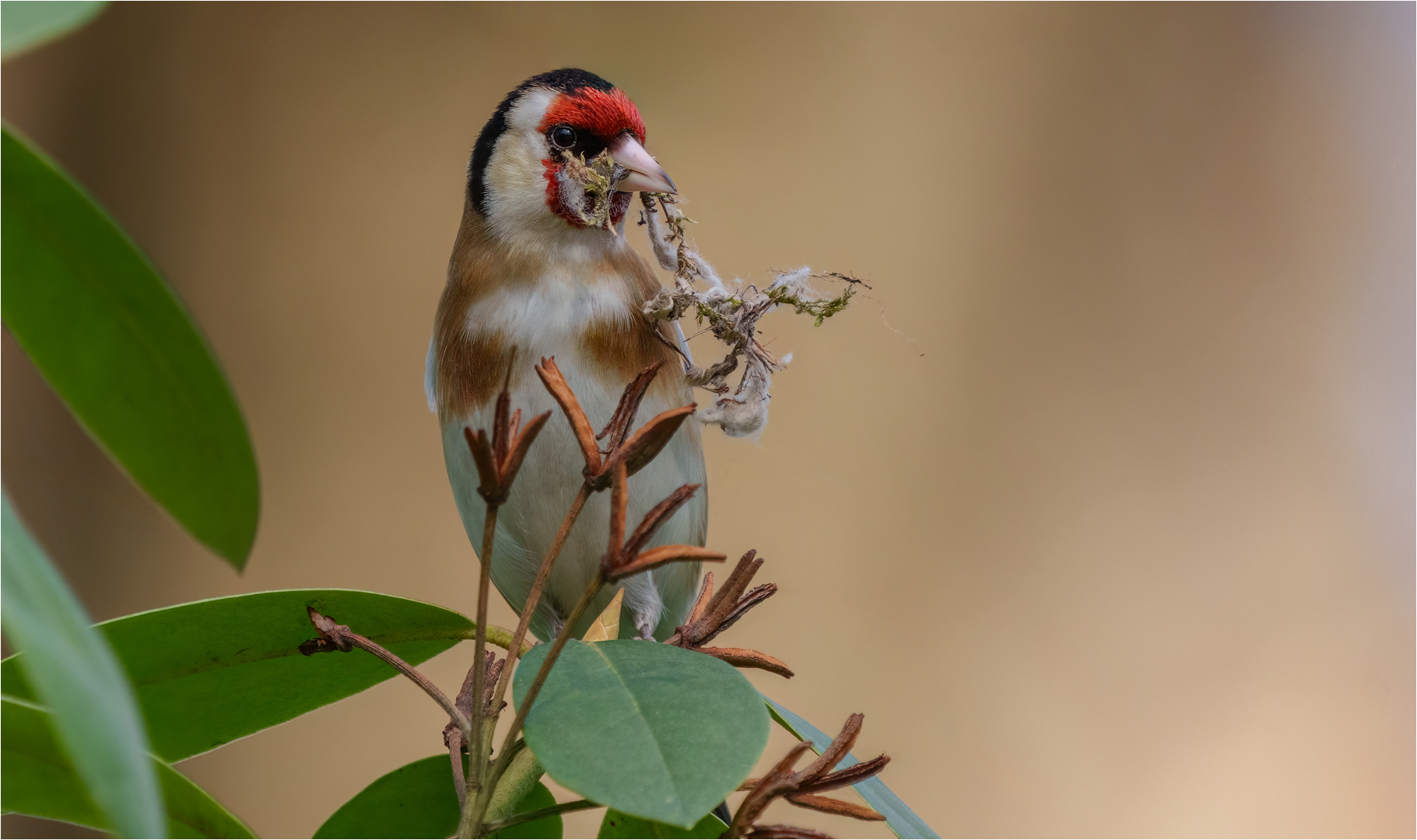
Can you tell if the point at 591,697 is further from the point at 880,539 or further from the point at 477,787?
the point at 880,539

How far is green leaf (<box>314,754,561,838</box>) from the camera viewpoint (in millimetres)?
603

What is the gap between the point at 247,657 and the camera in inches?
21.8

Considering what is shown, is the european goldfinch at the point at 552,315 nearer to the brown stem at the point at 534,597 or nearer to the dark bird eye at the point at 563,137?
the dark bird eye at the point at 563,137

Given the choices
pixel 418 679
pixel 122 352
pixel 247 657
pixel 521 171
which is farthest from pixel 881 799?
pixel 521 171

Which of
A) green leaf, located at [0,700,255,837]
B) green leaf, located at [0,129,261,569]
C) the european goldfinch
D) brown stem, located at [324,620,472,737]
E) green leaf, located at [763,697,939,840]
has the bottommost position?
green leaf, located at [0,700,255,837]

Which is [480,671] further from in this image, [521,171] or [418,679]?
[521,171]

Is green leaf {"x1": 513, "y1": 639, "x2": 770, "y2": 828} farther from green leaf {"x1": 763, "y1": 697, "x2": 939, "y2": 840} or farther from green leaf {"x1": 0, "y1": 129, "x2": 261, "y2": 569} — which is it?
green leaf {"x1": 0, "y1": 129, "x2": 261, "y2": 569}

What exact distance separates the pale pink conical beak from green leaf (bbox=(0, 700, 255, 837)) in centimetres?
46

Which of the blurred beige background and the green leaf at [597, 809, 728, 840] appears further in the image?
the blurred beige background

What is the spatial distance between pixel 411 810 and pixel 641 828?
0.15 meters

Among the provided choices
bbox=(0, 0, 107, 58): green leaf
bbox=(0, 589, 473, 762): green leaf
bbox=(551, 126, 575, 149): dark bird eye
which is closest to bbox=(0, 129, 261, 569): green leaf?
bbox=(0, 589, 473, 762): green leaf

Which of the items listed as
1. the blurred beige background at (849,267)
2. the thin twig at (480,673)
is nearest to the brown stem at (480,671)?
the thin twig at (480,673)

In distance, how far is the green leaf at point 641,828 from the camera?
1.72 ft

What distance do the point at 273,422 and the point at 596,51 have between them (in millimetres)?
1154
